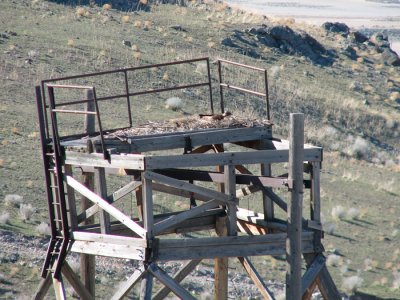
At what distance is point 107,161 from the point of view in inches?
477

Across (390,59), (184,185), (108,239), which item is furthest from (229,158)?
(390,59)

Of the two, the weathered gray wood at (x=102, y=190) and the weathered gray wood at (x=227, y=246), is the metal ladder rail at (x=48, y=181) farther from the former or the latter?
the weathered gray wood at (x=227, y=246)

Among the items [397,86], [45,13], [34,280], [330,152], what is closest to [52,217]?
[34,280]

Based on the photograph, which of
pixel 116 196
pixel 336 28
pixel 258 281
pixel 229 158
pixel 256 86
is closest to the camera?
pixel 229 158

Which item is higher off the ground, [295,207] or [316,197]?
[295,207]

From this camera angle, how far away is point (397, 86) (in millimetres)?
48531

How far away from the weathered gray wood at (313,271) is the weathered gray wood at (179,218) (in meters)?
1.38

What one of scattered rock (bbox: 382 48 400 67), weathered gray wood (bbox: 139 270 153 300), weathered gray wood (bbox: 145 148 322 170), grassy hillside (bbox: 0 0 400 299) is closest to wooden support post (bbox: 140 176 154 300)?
weathered gray wood (bbox: 139 270 153 300)

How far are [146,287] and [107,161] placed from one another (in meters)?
1.49

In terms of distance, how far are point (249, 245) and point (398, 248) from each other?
15.7m

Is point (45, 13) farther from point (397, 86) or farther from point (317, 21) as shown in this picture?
point (317, 21)

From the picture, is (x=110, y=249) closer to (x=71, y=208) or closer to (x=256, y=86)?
(x=71, y=208)

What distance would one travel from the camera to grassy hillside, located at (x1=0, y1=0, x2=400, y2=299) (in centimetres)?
2577

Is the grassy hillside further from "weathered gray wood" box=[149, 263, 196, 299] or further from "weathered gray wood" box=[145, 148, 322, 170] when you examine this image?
"weathered gray wood" box=[145, 148, 322, 170]
